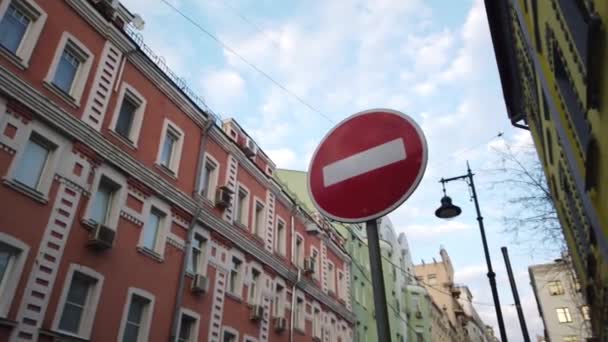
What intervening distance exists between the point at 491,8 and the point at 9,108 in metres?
13.0

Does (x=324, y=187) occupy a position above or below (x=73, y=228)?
below

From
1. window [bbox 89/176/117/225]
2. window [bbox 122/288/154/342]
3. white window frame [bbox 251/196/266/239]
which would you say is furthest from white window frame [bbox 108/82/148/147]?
white window frame [bbox 251/196/266/239]

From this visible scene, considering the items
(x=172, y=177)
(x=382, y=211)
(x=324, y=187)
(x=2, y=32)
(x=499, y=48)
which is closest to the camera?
(x=382, y=211)

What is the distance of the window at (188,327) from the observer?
48.6 feet

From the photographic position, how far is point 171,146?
Result: 16391 millimetres

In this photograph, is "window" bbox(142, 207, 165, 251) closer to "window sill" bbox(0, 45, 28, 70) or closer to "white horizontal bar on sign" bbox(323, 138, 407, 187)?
"window sill" bbox(0, 45, 28, 70)

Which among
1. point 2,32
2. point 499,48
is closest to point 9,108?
point 2,32

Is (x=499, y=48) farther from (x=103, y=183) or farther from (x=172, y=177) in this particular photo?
(x=103, y=183)

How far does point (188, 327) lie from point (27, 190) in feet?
23.1

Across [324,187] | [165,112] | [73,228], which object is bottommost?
[324,187]

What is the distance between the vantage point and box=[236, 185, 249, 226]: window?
64.3 ft

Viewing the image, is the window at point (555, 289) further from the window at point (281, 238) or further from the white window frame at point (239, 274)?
the white window frame at point (239, 274)

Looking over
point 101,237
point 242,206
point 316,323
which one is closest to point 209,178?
point 242,206

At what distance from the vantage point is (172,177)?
15609 mm
